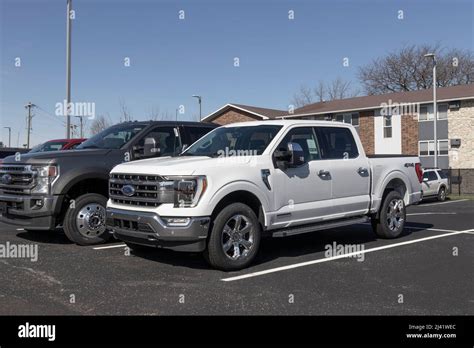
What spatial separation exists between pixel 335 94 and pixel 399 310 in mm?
65108

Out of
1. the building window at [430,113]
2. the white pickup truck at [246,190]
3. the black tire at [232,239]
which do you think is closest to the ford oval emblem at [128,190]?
the white pickup truck at [246,190]

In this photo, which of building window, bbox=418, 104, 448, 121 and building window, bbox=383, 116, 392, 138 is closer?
building window, bbox=418, 104, 448, 121

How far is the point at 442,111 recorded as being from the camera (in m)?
33.8

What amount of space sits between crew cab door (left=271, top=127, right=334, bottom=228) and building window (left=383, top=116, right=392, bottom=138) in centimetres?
3036

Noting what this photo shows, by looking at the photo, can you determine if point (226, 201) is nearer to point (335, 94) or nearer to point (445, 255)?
point (445, 255)

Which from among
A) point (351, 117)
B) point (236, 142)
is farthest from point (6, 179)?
point (351, 117)

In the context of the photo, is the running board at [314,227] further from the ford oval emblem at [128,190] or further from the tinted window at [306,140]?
the ford oval emblem at [128,190]

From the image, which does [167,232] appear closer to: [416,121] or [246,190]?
[246,190]

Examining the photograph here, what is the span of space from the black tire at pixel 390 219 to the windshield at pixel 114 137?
454cm

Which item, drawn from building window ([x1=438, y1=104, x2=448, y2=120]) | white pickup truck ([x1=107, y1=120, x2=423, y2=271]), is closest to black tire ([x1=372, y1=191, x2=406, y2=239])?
white pickup truck ([x1=107, y1=120, x2=423, y2=271])

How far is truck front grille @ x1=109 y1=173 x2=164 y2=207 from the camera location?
6262 millimetres

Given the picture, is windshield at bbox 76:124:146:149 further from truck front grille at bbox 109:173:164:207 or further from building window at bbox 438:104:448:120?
building window at bbox 438:104:448:120

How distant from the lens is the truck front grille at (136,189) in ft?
20.5

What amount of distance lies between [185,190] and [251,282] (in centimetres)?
137
